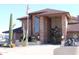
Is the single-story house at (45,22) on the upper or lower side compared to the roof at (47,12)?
lower

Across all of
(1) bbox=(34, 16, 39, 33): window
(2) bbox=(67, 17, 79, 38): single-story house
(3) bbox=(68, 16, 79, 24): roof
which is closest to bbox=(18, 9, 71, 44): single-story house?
(1) bbox=(34, 16, 39, 33): window

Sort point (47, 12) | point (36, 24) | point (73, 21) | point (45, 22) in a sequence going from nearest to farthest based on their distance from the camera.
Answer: point (45, 22) < point (47, 12) < point (36, 24) < point (73, 21)

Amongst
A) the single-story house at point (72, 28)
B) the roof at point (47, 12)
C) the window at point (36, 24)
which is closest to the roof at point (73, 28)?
the single-story house at point (72, 28)

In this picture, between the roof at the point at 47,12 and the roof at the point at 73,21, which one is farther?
the roof at the point at 73,21

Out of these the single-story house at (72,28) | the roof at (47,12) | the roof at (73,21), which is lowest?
the single-story house at (72,28)

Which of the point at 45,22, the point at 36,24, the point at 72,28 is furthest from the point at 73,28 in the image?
the point at 36,24

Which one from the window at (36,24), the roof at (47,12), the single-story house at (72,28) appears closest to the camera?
the roof at (47,12)

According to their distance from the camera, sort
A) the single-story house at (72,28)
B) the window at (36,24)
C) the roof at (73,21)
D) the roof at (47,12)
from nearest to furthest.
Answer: the roof at (47,12)
the single-story house at (72,28)
the window at (36,24)
the roof at (73,21)

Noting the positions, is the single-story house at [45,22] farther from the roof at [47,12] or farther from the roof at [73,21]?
the roof at [73,21]

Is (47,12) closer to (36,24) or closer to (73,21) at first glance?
(36,24)

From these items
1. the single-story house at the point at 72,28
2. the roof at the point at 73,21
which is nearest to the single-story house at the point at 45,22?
the roof at the point at 73,21

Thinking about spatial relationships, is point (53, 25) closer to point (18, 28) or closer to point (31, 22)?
point (31, 22)

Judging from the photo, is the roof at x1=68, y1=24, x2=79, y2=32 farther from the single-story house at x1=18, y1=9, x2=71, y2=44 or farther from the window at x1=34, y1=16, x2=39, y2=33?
the window at x1=34, y1=16, x2=39, y2=33

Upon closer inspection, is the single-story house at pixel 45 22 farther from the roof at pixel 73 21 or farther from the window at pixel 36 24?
the roof at pixel 73 21
